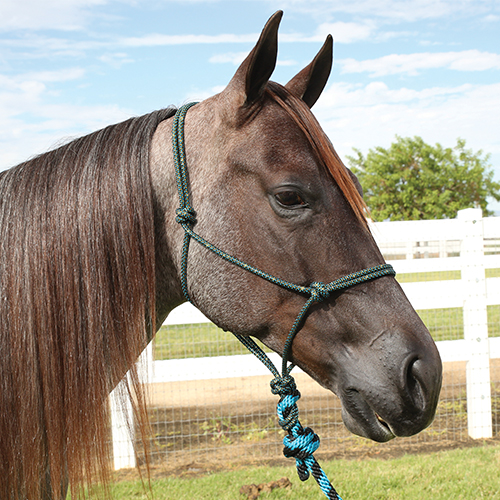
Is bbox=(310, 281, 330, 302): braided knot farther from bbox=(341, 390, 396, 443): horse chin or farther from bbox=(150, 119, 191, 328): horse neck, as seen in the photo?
bbox=(150, 119, 191, 328): horse neck

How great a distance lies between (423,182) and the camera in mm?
36188

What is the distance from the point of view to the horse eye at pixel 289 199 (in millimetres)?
1529

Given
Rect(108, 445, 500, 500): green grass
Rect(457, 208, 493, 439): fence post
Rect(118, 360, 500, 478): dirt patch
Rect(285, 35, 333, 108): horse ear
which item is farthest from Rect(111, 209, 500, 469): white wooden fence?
Rect(285, 35, 333, 108): horse ear

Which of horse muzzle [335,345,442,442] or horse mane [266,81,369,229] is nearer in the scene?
horse muzzle [335,345,442,442]

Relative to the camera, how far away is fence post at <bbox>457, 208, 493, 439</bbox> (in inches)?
191

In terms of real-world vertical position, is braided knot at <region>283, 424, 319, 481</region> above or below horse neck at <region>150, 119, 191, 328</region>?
below

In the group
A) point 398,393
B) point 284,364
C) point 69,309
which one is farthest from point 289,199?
point 69,309

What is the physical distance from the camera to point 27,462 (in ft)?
5.03

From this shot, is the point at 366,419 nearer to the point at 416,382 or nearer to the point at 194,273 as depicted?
the point at 416,382

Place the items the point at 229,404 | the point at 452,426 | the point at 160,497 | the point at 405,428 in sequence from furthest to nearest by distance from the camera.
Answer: the point at 229,404 < the point at 452,426 < the point at 160,497 < the point at 405,428

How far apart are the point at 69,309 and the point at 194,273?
0.43 meters

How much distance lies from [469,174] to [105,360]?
1559 inches

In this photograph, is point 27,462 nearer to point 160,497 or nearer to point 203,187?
point 203,187

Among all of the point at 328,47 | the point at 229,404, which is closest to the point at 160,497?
the point at 229,404
